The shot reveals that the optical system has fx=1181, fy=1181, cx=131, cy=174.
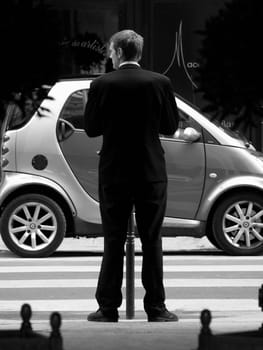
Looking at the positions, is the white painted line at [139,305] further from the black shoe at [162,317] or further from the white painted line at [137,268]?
the white painted line at [137,268]

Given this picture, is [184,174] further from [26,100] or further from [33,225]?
[26,100]

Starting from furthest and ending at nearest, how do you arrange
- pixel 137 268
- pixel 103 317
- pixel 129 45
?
pixel 137 268 < pixel 129 45 < pixel 103 317

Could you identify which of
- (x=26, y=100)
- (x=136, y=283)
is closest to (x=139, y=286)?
(x=136, y=283)

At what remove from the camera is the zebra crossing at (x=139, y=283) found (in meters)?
8.75

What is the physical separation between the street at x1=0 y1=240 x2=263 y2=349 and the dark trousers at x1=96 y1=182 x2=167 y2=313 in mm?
301

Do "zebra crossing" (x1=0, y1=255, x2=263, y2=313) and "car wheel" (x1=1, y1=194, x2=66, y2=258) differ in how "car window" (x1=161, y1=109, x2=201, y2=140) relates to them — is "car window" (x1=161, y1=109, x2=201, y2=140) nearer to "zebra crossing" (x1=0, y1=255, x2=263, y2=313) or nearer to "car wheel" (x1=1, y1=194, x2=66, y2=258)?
"zebra crossing" (x1=0, y1=255, x2=263, y2=313)

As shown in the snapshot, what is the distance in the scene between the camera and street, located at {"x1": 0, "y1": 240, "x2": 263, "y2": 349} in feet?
27.1

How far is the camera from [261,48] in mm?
4633

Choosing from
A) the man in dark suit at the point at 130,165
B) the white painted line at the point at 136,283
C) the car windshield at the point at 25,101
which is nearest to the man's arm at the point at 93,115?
the man in dark suit at the point at 130,165

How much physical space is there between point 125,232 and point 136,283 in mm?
2881

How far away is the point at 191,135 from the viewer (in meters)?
11.5

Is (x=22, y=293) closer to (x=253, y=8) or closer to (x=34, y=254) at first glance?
(x=34, y=254)

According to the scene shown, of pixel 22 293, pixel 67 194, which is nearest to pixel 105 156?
pixel 22 293

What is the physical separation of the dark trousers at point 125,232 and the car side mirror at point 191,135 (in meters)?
4.49
